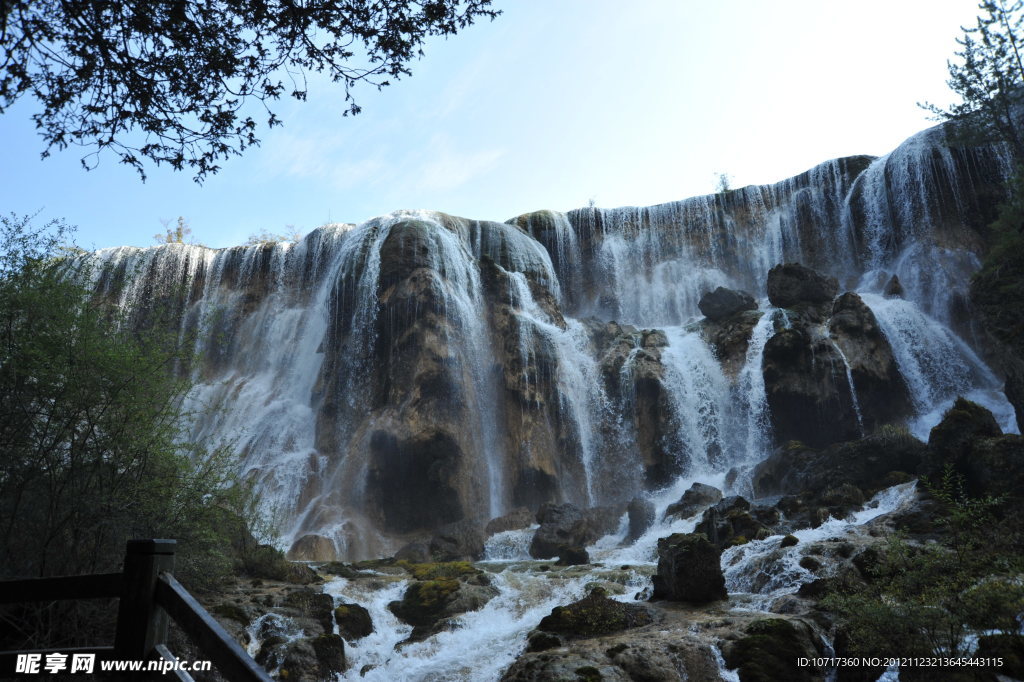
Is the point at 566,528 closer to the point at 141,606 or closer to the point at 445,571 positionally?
the point at 445,571

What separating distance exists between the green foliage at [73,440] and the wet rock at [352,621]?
3506 mm

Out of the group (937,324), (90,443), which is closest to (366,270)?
(90,443)

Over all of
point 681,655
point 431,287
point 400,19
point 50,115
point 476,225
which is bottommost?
point 681,655

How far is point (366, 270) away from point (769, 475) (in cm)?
2036

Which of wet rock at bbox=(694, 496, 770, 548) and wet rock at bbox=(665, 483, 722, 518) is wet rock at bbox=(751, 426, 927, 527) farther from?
wet rock at bbox=(665, 483, 722, 518)

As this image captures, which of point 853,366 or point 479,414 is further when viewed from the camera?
point 479,414

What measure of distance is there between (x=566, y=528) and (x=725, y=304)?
53.0 feet

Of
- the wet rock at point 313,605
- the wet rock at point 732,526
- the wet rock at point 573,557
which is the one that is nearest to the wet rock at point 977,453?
the wet rock at point 732,526

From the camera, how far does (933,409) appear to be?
24.3 metres

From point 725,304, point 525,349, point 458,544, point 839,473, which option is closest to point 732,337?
point 725,304

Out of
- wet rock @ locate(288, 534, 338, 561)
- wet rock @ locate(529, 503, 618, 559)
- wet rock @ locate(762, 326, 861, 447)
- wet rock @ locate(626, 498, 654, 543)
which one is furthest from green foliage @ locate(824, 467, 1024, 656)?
wet rock @ locate(288, 534, 338, 561)

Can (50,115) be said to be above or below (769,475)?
above

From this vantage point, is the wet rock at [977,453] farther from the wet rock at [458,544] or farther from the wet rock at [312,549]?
the wet rock at [312,549]

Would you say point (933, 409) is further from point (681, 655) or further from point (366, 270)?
point (366, 270)
